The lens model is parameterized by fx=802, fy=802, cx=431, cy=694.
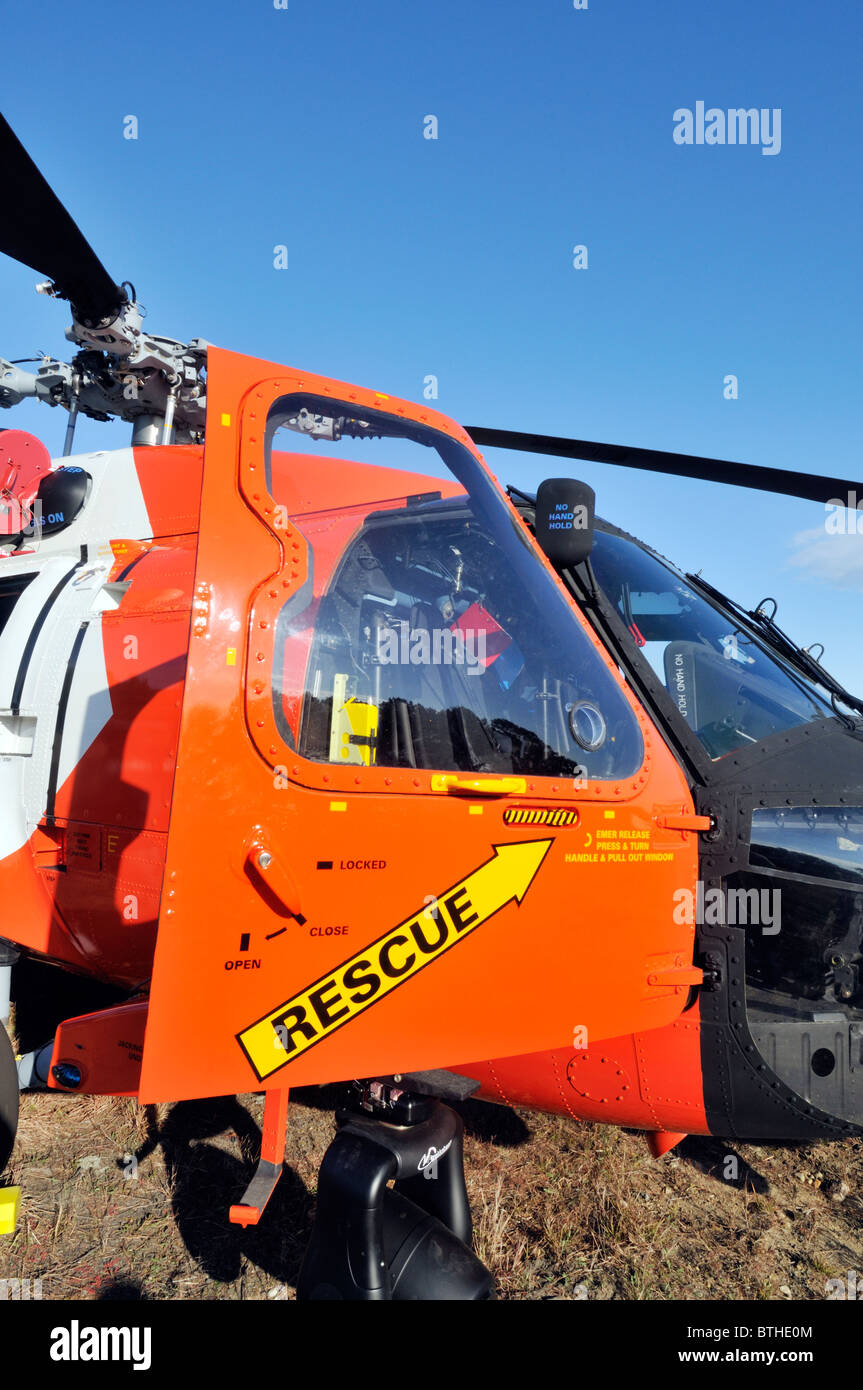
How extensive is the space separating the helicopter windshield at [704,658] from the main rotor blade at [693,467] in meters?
0.34

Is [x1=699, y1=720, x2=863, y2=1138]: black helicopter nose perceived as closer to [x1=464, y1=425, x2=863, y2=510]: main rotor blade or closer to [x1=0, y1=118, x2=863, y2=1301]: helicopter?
[x1=0, y1=118, x2=863, y2=1301]: helicopter

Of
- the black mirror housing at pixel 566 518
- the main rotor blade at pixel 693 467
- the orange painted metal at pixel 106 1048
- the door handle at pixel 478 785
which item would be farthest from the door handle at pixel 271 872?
the main rotor blade at pixel 693 467

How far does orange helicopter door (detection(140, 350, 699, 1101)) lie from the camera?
2008mm

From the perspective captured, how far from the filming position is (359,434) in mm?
2662

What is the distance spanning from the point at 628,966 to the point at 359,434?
6.43 feet

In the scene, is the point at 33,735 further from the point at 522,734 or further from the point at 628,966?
the point at 628,966

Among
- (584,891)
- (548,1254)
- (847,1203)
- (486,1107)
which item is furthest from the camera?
(486,1107)

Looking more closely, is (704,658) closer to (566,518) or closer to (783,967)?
(566,518)

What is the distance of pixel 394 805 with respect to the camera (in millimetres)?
2219

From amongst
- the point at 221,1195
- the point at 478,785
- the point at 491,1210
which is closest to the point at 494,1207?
the point at 491,1210

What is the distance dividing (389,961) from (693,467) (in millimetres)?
2499

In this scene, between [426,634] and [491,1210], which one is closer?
[426,634]

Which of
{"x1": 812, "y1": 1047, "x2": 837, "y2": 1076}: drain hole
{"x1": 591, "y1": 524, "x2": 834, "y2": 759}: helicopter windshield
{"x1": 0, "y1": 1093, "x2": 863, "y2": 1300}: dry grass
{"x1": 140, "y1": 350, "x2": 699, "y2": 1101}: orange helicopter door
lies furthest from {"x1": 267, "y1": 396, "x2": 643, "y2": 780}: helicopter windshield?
{"x1": 0, "y1": 1093, "x2": 863, "y2": 1300}: dry grass

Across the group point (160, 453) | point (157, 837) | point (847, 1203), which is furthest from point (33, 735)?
Answer: point (847, 1203)
